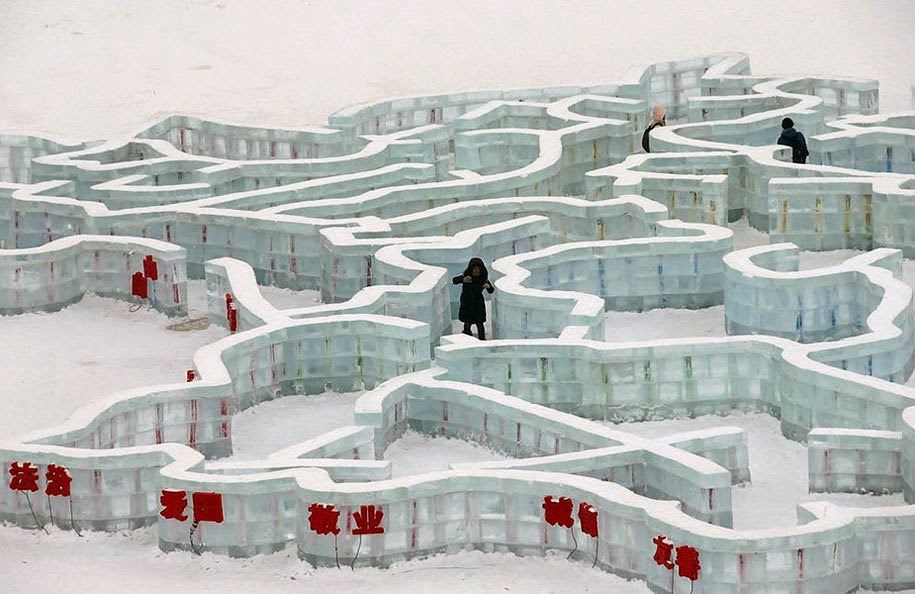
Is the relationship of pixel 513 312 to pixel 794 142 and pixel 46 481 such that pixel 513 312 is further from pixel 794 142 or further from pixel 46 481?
pixel 794 142

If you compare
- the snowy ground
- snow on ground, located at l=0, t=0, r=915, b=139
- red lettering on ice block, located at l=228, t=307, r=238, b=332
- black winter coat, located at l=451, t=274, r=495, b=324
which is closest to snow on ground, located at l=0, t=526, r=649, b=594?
the snowy ground

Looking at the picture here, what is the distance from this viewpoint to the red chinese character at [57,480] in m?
31.7

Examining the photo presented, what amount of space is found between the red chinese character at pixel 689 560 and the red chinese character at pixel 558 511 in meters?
2.16

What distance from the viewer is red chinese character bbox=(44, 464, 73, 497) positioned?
31703 mm

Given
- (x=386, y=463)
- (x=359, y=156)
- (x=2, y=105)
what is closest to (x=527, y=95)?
(x=359, y=156)

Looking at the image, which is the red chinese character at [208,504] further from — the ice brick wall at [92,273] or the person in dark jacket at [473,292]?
the ice brick wall at [92,273]

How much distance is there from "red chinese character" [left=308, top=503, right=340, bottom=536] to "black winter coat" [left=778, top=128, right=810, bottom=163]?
20501 millimetres

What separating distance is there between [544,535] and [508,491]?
2.52 feet

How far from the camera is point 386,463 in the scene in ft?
104

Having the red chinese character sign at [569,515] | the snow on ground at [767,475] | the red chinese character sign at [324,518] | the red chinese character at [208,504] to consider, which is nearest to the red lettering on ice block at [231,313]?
the snow on ground at [767,475]

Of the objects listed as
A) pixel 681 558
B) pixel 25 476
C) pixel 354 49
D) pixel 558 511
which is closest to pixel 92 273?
pixel 25 476

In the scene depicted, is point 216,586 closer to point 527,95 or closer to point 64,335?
point 64,335

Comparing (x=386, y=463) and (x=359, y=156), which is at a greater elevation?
(x=359, y=156)

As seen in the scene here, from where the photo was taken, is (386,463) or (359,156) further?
(359,156)
